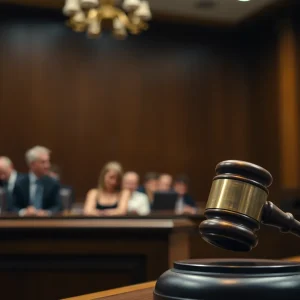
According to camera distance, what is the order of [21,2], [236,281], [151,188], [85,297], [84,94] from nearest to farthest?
[236,281], [85,297], [151,188], [21,2], [84,94]

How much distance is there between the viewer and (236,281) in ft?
2.63

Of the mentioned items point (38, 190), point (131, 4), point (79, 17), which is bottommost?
point (38, 190)

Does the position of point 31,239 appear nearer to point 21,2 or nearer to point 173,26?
point 21,2

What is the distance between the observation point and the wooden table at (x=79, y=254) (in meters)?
2.69

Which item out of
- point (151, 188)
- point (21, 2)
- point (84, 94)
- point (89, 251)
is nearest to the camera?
point (89, 251)

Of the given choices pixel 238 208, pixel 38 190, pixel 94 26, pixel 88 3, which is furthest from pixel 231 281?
pixel 94 26

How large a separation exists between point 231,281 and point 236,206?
104 millimetres

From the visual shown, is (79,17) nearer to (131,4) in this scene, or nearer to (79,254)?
(131,4)

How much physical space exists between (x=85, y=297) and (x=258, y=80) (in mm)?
10557

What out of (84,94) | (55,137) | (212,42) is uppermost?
(212,42)

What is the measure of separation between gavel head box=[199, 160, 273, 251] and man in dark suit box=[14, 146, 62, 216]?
188 inches

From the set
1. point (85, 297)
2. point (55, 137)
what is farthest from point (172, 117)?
point (85, 297)

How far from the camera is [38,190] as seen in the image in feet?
18.8

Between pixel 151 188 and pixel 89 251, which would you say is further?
pixel 151 188
